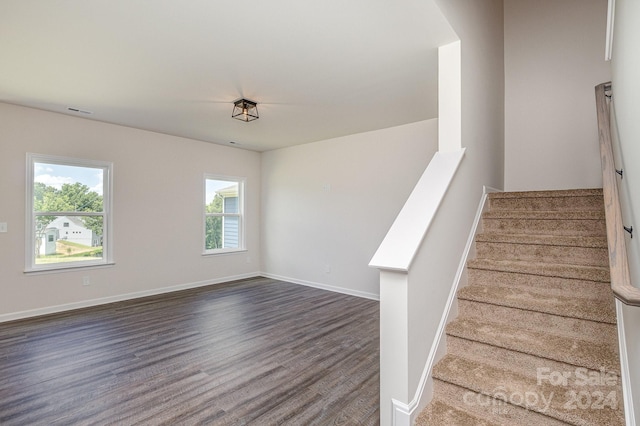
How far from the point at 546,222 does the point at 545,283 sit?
28.5 inches

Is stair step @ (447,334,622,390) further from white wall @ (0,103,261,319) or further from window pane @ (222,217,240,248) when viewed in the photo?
window pane @ (222,217,240,248)

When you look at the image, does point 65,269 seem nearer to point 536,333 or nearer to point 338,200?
point 338,200

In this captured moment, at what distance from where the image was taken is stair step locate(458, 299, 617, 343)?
1788 mm

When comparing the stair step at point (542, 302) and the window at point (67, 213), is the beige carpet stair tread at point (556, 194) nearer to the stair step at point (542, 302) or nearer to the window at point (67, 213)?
the stair step at point (542, 302)

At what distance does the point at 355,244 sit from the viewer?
5141mm

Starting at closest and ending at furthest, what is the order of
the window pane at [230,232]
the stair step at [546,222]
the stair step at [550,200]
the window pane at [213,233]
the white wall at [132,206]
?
the stair step at [546,222] → the stair step at [550,200] → the white wall at [132,206] → the window pane at [213,233] → the window pane at [230,232]

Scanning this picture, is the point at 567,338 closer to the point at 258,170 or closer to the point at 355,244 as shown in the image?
the point at 355,244

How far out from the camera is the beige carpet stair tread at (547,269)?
6.59 feet

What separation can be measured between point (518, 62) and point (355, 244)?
128 inches

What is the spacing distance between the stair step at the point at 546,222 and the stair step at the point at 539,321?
0.90m

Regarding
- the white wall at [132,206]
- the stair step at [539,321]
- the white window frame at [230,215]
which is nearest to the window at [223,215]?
the white window frame at [230,215]

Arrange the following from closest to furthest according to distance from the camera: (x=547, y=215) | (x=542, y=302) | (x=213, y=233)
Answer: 1. (x=542, y=302)
2. (x=547, y=215)
3. (x=213, y=233)

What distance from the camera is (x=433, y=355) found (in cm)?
189

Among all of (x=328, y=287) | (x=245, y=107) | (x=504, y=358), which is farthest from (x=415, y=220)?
(x=328, y=287)
